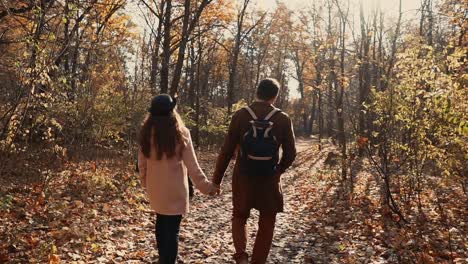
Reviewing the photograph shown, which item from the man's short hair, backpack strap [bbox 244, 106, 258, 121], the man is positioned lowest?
the man

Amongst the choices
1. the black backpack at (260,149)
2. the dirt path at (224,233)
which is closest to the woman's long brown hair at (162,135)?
the black backpack at (260,149)

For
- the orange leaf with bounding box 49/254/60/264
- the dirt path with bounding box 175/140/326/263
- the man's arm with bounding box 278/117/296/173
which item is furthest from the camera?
the dirt path with bounding box 175/140/326/263

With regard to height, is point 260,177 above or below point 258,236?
above

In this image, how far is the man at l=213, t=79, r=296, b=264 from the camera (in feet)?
14.5

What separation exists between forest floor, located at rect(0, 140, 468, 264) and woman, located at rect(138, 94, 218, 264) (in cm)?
167

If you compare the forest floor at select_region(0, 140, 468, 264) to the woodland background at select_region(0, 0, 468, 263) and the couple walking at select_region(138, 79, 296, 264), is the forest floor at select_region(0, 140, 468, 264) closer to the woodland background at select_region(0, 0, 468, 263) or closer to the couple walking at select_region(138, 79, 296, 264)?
the woodland background at select_region(0, 0, 468, 263)

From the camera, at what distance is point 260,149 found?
170 inches

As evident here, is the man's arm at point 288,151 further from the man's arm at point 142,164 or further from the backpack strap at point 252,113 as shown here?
the man's arm at point 142,164

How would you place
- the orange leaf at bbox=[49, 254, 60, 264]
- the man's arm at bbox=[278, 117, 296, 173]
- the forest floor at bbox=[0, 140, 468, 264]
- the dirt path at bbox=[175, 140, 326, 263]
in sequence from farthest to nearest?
the dirt path at bbox=[175, 140, 326, 263] < the forest floor at bbox=[0, 140, 468, 264] < the orange leaf at bbox=[49, 254, 60, 264] < the man's arm at bbox=[278, 117, 296, 173]

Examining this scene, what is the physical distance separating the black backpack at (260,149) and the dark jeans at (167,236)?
0.94 m

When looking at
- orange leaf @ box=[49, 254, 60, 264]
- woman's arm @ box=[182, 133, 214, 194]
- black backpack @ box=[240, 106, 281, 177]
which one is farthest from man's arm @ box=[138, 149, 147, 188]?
orange leaf @ box=[49, 254, 60, 264]

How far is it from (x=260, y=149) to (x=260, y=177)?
32 centimetres

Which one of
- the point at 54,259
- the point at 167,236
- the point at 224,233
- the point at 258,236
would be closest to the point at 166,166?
the point at 167,236

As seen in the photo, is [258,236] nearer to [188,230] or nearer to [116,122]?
A: [188,230]
